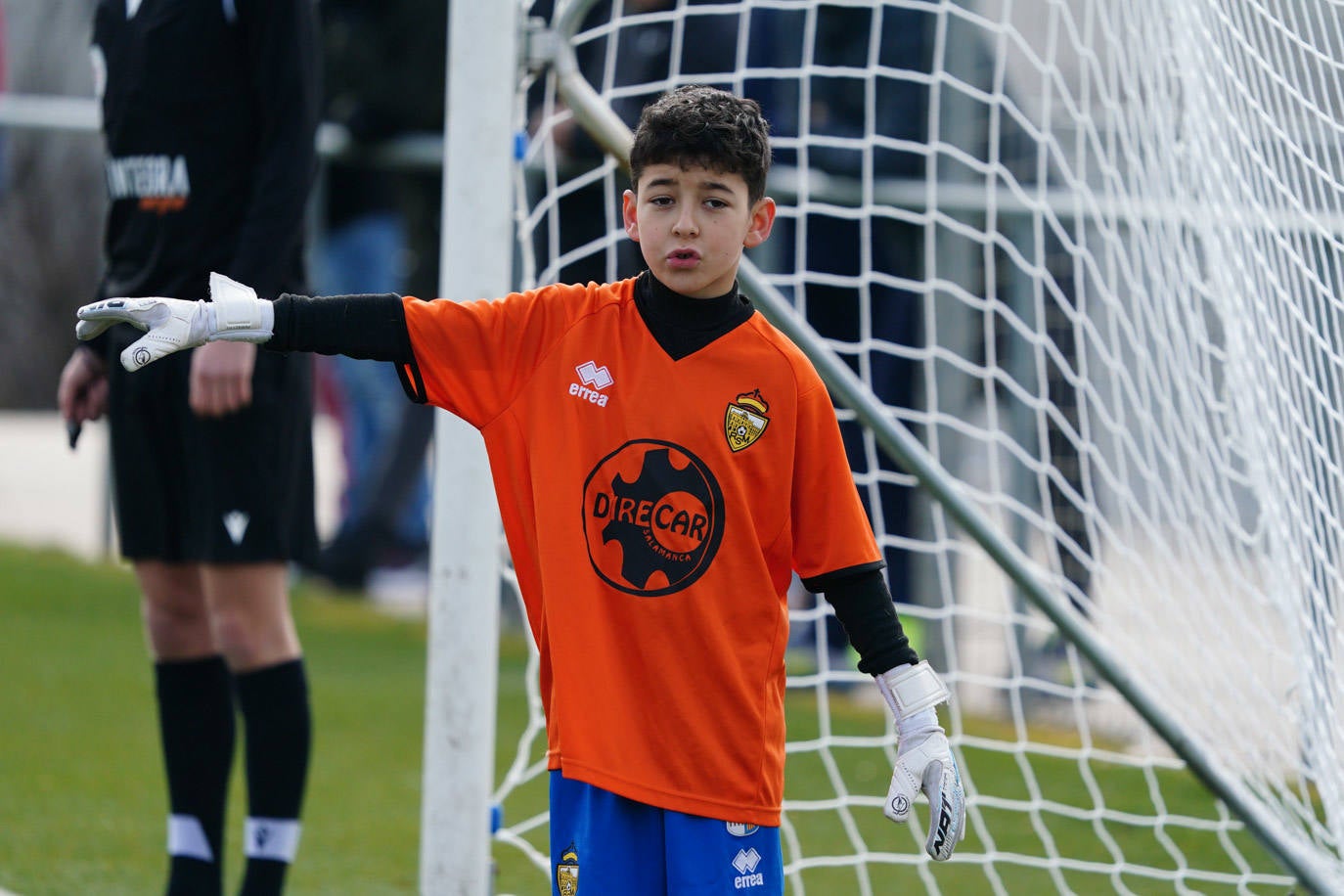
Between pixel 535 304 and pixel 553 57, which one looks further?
pixel 553 57

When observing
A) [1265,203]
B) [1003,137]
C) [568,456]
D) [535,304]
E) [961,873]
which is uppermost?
[1003,137]

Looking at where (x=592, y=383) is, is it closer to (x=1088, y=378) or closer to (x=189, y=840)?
(x=189, y=840)

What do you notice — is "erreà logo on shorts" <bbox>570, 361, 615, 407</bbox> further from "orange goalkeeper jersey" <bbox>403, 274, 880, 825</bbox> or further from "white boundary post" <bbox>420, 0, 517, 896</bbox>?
"white boundary post" <bbox>420, 0, 517, 896</bbox>

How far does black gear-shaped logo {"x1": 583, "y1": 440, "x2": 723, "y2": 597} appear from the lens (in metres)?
1.93

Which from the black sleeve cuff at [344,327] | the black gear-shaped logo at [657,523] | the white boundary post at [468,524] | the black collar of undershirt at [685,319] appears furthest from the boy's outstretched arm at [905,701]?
the white boundary post at [468,524]

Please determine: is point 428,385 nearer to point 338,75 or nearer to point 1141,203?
point 1141,203

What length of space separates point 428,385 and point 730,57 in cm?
291

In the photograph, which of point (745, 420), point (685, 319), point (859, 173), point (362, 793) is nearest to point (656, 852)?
point (745, 420)

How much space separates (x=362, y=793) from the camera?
151 inches

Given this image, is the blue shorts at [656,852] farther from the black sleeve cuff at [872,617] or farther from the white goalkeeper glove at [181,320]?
the white goalkeeper glove at [181,320]

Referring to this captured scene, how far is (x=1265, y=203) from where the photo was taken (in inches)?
105

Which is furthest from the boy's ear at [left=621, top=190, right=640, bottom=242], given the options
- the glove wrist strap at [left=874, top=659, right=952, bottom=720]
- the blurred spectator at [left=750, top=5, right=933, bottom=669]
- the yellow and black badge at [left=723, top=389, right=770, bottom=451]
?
the blurred spectator at [left=750, top=5, right=933, bottom=669]

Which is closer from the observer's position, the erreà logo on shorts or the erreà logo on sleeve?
the erreà logo on shorts

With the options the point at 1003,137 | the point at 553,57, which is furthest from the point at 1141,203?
the point at 1003,137
